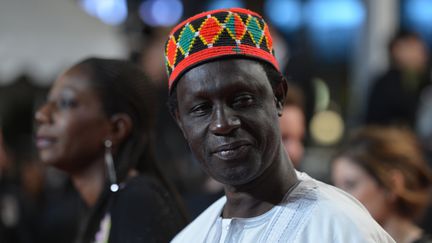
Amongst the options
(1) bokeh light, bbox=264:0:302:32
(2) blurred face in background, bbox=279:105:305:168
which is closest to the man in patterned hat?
(2) blurred face in background, bbox=279:105:305:168

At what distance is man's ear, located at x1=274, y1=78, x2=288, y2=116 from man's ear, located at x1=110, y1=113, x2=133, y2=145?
3.60 ft

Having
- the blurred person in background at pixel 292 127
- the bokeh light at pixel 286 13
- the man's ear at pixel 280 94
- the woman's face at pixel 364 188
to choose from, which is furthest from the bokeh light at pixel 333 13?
the man's ear at pixel 280 94

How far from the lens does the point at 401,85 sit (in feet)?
22.4

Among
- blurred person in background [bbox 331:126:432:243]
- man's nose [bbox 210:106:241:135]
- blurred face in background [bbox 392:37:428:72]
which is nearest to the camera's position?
man's nose [bbox 210:106:241:135]

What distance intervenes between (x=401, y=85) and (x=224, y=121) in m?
4.65

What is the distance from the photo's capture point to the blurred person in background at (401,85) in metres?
6.76

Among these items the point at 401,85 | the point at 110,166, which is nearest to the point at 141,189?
the point at 110,166

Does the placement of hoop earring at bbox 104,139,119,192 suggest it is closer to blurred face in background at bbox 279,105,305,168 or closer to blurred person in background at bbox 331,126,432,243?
blurred person in background at bbox 331,126,432,243

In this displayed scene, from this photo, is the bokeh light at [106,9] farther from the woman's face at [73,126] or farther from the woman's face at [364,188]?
the woman's face at [73,126]

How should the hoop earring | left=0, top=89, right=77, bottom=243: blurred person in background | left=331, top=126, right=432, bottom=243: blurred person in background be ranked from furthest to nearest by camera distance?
left=0, top=89, right=77, bottom=243: blurred person in background
left=331, top=126, right=432, bottom=243: blurred person in background
the hoop earring

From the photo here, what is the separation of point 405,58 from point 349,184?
9.79ft

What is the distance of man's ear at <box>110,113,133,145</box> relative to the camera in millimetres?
3547

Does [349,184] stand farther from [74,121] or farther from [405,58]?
[405,58]

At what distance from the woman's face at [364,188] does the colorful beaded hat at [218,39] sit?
5.50 ft
